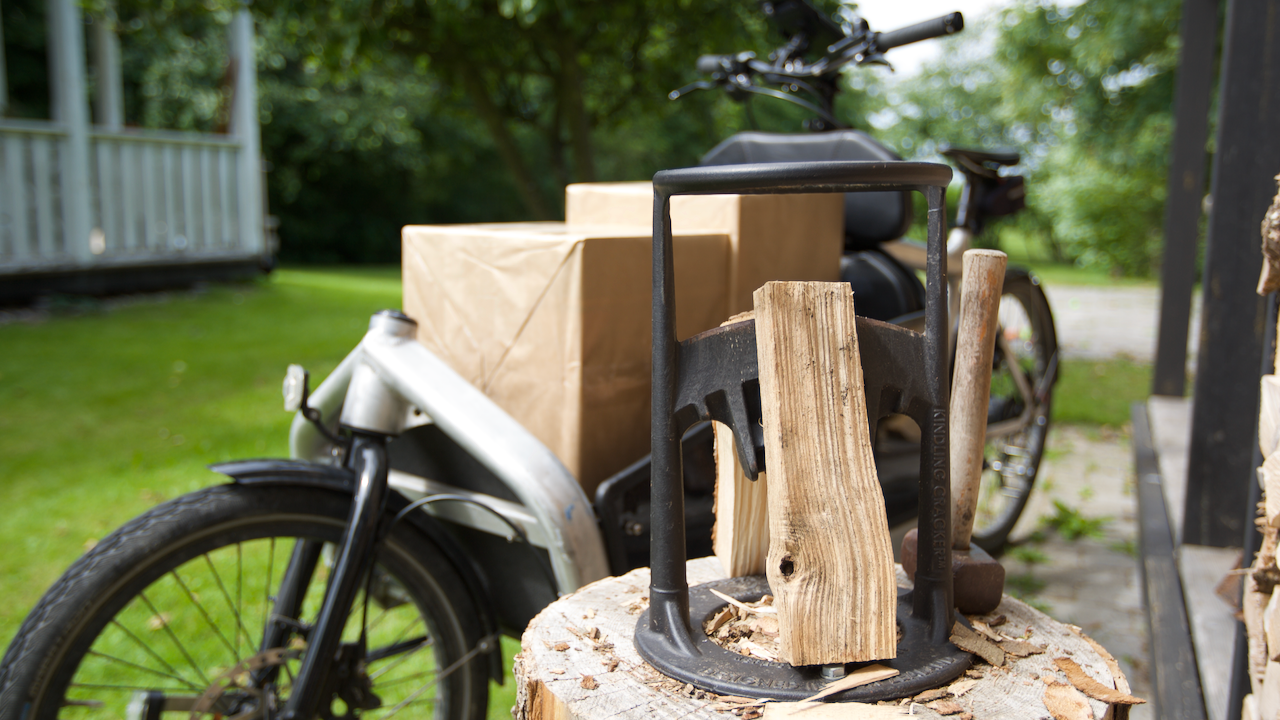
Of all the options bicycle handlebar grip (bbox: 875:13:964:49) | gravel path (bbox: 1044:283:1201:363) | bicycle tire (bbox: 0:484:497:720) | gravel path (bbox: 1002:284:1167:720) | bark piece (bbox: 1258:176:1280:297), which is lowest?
gravel path (bbox: 1002:284:1167:720)

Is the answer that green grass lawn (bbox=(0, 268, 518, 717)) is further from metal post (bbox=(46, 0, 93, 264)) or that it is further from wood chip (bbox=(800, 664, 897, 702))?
wood chip (bbox=(800, 664, 897, 702))

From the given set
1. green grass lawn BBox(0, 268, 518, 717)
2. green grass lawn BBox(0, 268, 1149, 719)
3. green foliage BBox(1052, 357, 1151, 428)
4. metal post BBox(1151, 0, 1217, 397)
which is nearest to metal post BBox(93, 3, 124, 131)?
green grass lawn BBox(0, 268, 1149, 719)

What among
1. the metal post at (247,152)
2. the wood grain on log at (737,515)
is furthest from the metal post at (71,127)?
the wood grain on log at (737,515)

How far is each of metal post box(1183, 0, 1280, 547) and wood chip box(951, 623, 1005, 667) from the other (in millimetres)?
1567

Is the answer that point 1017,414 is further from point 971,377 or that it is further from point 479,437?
point 479,437

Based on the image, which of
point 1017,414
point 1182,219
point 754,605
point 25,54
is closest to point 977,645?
point 754,605

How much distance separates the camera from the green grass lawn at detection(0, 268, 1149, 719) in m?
3.06

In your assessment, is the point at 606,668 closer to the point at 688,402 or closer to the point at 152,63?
the point at 688,402

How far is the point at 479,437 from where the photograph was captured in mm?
1467

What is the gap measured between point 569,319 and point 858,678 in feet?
2.41

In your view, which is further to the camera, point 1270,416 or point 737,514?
point 1270,416

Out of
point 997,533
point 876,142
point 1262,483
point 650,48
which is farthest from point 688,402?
point 650,48

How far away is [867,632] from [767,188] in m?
0.48

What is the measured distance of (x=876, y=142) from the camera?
6.12 ft
